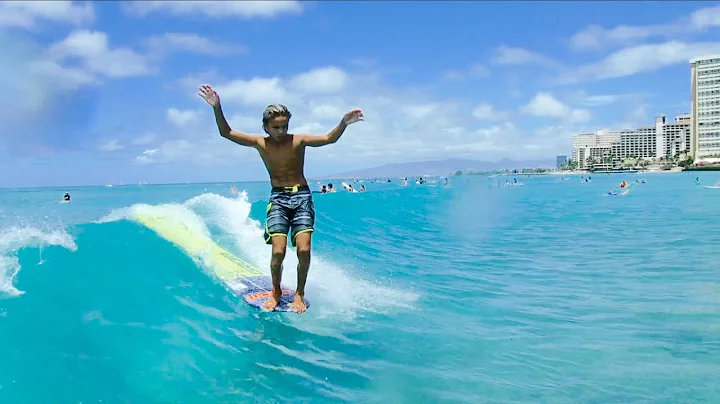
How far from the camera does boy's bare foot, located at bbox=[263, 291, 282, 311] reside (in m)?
5.88

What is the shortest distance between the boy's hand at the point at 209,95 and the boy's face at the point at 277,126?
616mm

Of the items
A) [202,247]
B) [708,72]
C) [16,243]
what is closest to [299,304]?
[202,247]

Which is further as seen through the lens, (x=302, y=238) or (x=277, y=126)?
(x=302, y=238)

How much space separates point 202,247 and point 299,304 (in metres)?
3.16

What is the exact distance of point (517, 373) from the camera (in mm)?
4805

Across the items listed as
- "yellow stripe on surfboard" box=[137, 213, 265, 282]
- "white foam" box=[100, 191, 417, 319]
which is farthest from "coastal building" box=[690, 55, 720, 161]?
"yellow stripe on surfboard" box=[137, 213, 265, 282]

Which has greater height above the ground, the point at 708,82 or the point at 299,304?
the point at 708,82

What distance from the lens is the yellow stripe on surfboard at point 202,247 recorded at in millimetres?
7438

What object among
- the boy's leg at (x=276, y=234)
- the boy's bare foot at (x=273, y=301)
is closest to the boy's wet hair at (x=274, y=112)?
the boy's leg at (x=276, y=234)

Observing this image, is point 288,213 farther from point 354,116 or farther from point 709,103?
point 709,103

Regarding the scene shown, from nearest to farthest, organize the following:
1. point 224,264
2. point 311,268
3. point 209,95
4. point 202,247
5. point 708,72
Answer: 1. point 209,95
2. point 224,264
3. point 202,247
4. point 311,268
5. point 708,72

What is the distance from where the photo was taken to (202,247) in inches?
334

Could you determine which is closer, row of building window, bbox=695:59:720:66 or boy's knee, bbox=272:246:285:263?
boy's knee, bbox=272:246:285:263

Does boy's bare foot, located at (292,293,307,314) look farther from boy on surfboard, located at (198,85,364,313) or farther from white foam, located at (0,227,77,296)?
white foam, located at (0,227,77,296)
